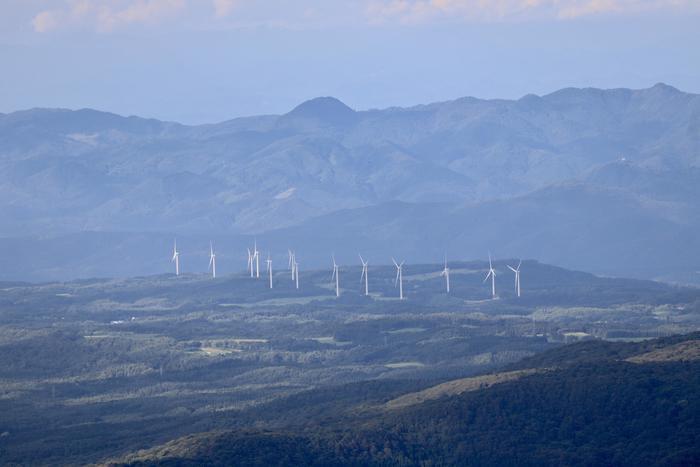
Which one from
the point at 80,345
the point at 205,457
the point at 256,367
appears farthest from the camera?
the point at 80,345

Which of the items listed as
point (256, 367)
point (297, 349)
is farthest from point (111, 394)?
point (297, 349)

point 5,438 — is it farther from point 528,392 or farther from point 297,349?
point 297,349

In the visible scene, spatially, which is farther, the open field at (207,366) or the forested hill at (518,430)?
the open field at (207,366)

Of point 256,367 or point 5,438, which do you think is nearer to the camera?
point 5,438

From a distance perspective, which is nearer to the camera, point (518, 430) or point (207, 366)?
point (518, 430)

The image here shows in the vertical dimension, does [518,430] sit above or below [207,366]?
below

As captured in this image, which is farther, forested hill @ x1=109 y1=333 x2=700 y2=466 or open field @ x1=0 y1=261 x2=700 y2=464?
open field @ x1=0 y1=261 x2=700 y2=464

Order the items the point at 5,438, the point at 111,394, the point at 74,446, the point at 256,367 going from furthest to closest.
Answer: the point at 256,367, the point at 111,394, the point at 5,438, the point at 74,446
